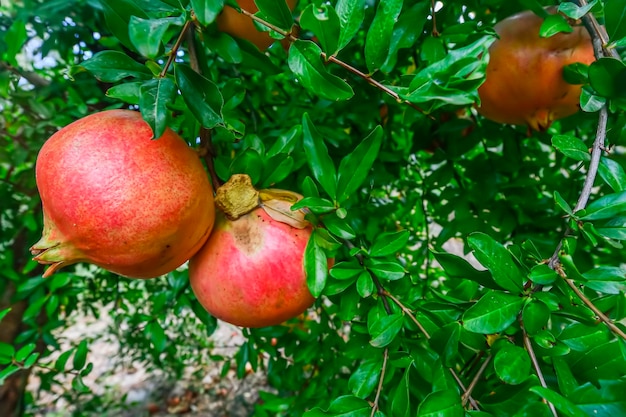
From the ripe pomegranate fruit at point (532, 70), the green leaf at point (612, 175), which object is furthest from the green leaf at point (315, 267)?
the ripe pomegranate fruit at point (532, 70)

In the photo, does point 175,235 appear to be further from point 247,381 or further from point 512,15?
point 247,381

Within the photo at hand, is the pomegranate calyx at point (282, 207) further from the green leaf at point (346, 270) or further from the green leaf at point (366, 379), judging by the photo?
the green leaf at point (366, 379)

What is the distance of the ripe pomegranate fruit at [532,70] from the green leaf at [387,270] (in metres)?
0.38

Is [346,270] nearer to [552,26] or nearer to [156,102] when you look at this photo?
[156,102]

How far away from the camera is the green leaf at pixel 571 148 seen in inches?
20.1

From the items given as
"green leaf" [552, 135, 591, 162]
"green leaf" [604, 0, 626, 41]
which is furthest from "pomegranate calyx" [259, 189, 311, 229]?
"green leaf" [604, 0, 626, 41]

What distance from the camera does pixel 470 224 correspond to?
0.92m

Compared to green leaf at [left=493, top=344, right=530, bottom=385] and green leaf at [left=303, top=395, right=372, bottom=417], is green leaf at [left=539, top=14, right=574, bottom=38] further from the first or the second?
green leaf at [left=303, top=395, right=372, bottom=417]

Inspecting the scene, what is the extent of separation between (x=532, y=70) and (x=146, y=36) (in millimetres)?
584

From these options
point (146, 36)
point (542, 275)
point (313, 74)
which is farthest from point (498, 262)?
point (146, 36)

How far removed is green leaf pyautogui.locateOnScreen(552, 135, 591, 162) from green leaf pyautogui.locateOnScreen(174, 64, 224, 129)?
369 millimetres

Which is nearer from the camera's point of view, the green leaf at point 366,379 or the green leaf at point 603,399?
the green leaf at point 603,399

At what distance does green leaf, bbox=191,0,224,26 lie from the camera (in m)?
0.42

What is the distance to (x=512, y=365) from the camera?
418 mm
